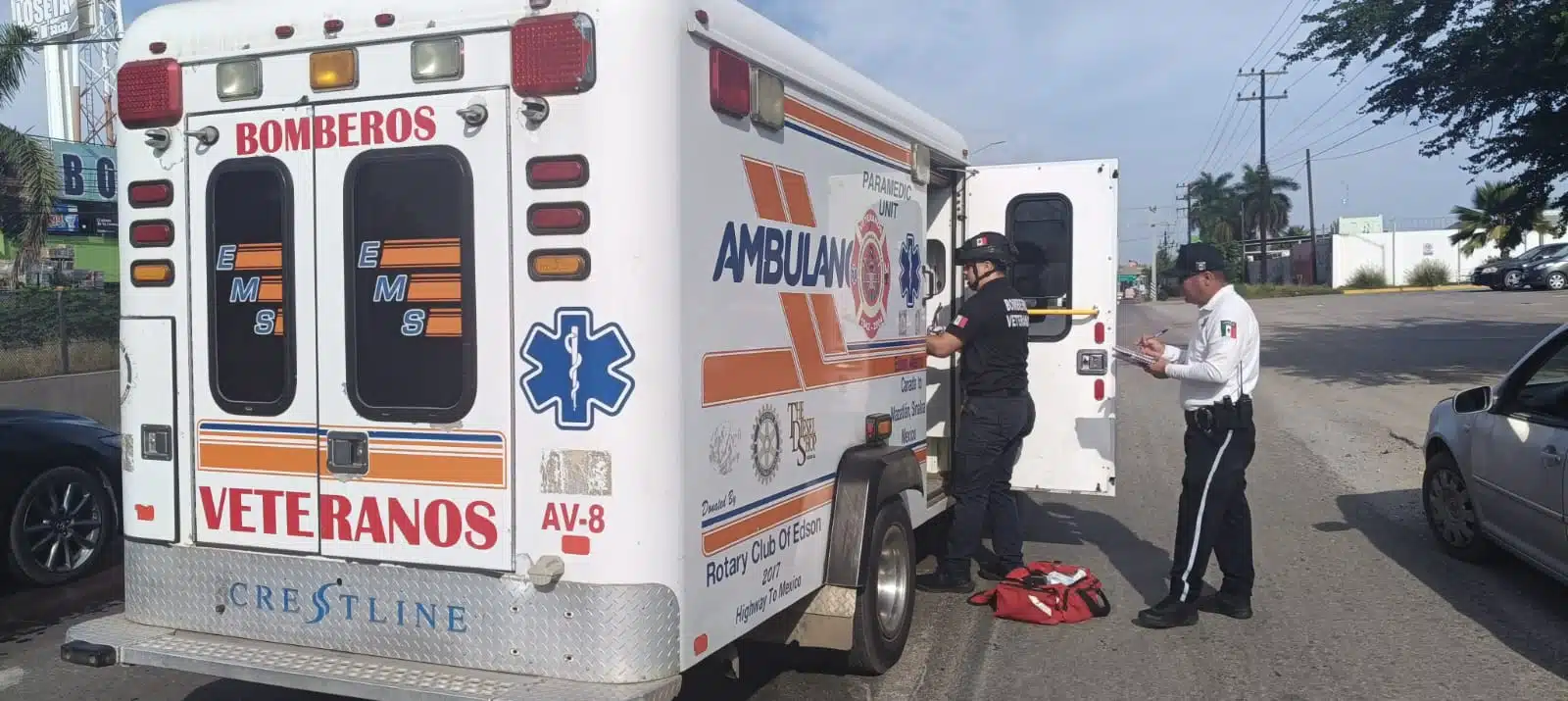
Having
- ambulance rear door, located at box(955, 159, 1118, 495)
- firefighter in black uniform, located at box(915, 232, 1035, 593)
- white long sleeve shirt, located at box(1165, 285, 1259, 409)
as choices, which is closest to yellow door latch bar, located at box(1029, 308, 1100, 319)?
ambulance rear door, located at box(955, 159, 1118, 495)

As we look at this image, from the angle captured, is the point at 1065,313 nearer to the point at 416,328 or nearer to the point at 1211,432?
the point at 1211,432

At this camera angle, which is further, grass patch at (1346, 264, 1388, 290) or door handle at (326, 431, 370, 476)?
grass patch at (1346, 264, 1388, 290)

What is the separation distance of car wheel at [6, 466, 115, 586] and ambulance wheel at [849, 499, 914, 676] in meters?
4.72

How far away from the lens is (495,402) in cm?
357

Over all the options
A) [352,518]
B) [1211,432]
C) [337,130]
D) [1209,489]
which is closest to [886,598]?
[1209,489]

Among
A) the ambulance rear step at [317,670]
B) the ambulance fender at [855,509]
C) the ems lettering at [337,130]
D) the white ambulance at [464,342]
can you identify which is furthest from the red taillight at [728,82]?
the ambulance rear step at [317,670]

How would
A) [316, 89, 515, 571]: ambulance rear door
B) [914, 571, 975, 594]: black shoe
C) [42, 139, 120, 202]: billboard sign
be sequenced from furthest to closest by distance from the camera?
1. [42, 139, 120, 202]: billboard sign
2. [914, 571, 975, 594]: black shoe
3. [316, 89, 515, 571]: ambulance rear door

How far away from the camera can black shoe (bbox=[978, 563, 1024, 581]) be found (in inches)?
259

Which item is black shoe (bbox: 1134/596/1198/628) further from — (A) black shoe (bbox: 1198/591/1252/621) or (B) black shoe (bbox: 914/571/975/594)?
(B) black shoe (bbox: 914/571/975/594)

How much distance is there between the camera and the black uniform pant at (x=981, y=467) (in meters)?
6.26

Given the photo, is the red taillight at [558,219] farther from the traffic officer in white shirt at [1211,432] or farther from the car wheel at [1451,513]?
the car wheel at [1451,513]

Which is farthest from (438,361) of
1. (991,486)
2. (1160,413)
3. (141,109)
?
(1160,413)

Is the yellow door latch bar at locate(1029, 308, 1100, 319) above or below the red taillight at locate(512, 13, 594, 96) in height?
below

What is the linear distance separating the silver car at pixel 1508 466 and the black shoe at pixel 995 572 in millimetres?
2512
